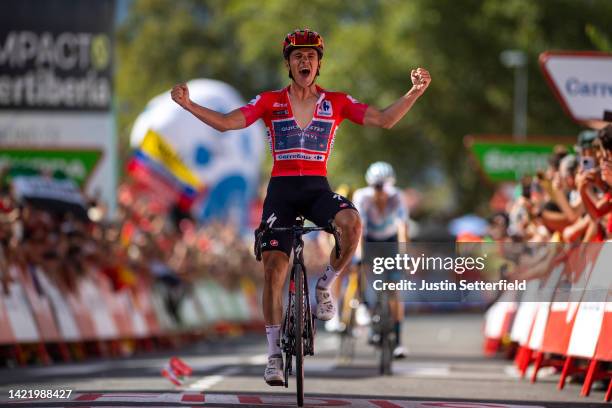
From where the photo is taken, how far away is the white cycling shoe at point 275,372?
11977 mm

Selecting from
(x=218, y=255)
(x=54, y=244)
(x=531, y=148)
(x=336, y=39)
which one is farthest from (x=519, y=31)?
(x=54, y=244)

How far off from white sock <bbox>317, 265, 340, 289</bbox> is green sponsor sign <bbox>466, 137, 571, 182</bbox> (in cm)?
1553

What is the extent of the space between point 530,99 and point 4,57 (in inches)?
1520

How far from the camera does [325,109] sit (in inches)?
495

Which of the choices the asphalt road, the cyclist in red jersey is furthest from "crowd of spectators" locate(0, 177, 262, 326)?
the cyclist in red jersey

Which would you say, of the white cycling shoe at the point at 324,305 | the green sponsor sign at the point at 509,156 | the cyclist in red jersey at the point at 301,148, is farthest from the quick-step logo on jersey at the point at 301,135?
the green sponsor sign at the point at 509,156

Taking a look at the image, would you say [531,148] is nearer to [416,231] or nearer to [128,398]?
[128,398]

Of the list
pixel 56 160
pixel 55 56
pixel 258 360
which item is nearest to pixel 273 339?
pixel 258 360

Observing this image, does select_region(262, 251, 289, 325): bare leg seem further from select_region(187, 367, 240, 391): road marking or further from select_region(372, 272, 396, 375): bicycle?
select_region(372, 272, 396, 375): bicycle

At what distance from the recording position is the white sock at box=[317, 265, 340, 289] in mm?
12531

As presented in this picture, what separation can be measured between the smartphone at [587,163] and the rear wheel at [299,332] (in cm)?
360

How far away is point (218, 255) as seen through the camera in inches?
1394

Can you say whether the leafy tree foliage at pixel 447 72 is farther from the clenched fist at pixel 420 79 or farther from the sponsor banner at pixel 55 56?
the clenched fist at pixel 420 79

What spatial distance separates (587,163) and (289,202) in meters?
3.57
